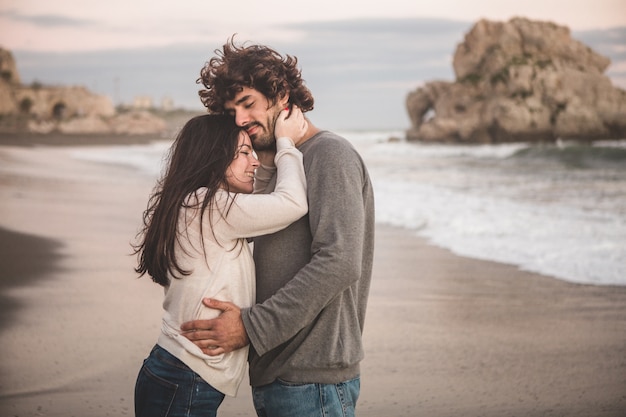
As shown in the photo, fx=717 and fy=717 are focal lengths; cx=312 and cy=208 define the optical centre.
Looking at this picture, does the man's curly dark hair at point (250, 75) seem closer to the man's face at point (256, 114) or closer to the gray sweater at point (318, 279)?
the man's face at point (256, 114)

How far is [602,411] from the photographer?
447cm

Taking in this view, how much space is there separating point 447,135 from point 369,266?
5498 centimetres

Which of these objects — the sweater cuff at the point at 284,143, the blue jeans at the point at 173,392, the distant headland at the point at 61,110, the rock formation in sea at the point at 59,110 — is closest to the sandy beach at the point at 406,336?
the blue jeans at the point at 173,392

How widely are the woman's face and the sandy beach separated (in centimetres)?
217

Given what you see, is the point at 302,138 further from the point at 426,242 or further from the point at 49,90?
the point at 49,90

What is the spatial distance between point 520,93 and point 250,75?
55.0 m

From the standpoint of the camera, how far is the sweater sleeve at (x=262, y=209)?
2359 mm

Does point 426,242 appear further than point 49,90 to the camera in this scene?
No

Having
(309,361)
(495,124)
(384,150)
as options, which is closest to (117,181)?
(309,361)

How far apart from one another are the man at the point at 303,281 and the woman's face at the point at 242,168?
77 mm

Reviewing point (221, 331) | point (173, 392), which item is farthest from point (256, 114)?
point (173, 392)

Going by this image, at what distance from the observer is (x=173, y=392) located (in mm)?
2393

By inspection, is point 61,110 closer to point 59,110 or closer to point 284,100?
point 59,110

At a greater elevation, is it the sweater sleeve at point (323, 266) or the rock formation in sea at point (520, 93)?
the sweater sleeve at point (323, 266)
